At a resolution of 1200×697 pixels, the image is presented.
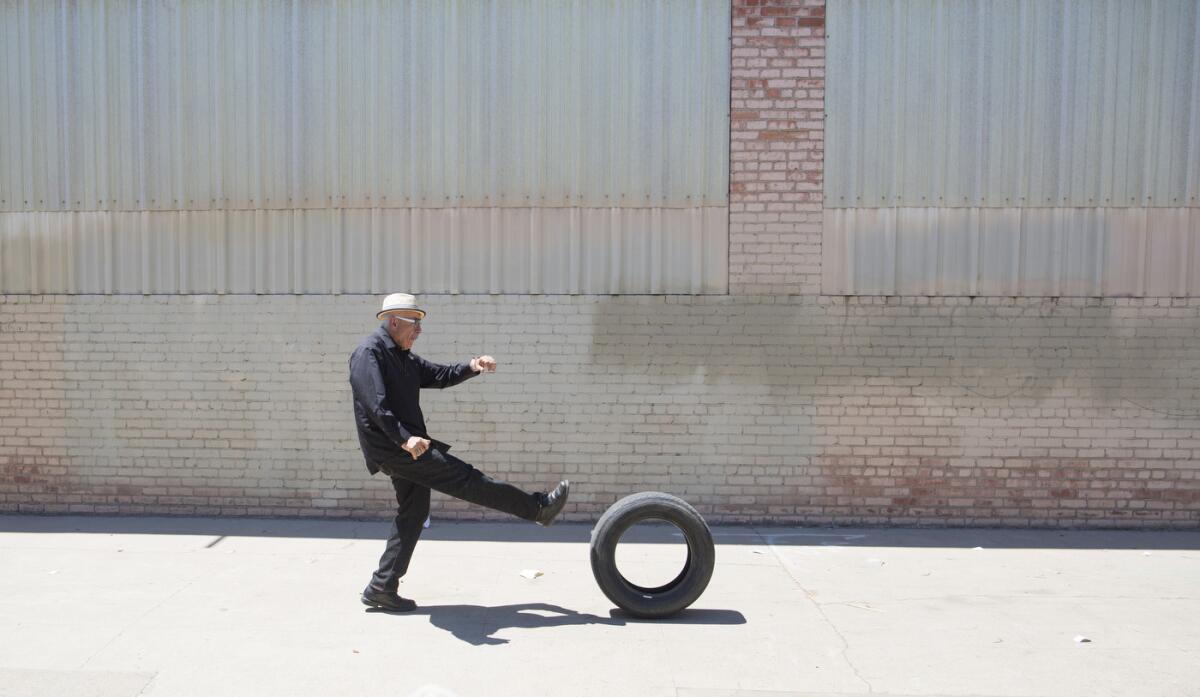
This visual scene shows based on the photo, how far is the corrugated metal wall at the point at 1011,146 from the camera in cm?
729

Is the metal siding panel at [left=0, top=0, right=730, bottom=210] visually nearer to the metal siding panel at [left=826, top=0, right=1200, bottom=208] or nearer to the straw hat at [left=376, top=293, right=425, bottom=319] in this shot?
the metal siding panel at [left=826, top=0, right=1200, bottom=208]

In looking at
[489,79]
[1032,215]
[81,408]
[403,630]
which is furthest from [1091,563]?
[81,408]

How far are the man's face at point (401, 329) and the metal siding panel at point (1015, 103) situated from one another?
13.1ft

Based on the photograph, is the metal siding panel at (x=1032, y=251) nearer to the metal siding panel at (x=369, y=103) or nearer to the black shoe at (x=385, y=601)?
the metal siding panel at (x=369, y=103)

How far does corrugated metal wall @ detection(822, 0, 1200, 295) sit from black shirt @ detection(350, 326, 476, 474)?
393 cm

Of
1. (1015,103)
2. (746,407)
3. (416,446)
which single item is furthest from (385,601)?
(1015,103)

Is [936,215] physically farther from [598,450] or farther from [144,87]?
[144,87]

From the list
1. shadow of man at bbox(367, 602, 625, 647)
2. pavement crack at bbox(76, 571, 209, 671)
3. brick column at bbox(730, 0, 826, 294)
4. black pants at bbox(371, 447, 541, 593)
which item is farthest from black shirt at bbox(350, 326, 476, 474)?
brick column at bbox(730, 0, 826, 294)

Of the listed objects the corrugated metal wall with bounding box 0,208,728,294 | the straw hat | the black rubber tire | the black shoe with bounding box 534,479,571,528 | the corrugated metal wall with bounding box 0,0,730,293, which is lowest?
the black rubber tire

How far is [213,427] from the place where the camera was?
759 cm

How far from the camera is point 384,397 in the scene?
16.2 ft

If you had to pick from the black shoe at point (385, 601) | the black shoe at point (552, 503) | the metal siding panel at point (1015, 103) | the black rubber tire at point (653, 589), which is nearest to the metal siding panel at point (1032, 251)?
the metal siding panel at point (1015, 103)

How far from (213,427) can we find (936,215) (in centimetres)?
658

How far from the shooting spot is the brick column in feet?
24.0
